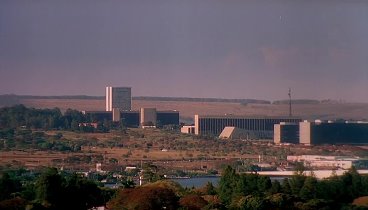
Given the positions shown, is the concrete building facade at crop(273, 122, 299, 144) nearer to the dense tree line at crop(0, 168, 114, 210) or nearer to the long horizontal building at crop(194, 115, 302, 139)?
the long horizontal building at crop(194, 115, 302, 139)

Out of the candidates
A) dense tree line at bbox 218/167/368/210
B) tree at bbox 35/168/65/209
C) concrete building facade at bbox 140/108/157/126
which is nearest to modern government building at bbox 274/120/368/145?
→ concrete building facade at bbox 140/108/157/126

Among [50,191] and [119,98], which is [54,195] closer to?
[50,191]

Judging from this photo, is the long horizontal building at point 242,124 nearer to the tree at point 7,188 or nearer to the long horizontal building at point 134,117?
the long horizontal building at point 134,117

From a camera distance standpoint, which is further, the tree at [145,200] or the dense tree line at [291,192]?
the dense tree line at [291,192]

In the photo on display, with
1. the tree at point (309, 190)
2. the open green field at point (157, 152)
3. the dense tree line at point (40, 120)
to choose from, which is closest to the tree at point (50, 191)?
the tree at point (309, 190)

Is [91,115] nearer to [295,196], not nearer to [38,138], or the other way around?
[38,138]

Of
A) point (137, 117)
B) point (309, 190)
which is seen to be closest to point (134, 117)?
point (137, 117)
